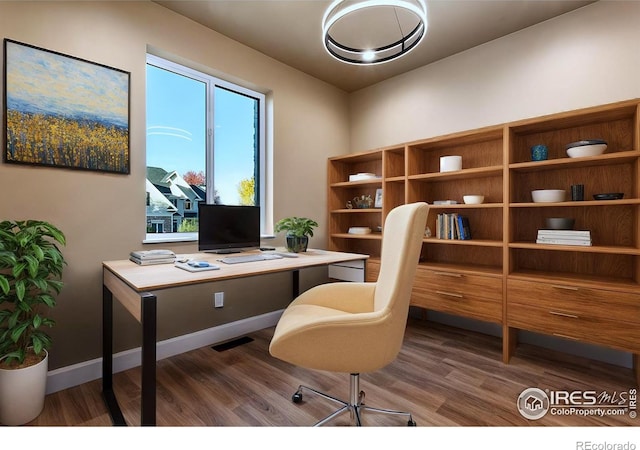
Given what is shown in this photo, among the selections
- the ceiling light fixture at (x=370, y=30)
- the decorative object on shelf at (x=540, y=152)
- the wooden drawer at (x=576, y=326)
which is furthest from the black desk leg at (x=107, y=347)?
the decorative object on shelf at (x=540, y=152)

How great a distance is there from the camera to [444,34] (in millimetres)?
2615

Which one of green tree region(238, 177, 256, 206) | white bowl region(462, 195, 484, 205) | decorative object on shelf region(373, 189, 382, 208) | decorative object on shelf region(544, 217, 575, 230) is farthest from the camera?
decorative object on shelf region(373, 189, 382, 208)

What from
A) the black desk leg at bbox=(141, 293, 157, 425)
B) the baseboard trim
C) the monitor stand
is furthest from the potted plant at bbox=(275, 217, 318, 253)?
the black desk leg at bbox=(141, 293, 157, 425)

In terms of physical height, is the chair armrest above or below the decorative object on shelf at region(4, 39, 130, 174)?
below

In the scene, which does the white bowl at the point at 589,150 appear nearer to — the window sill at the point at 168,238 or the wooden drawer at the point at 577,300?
the wooden drawer at the point at 577,300

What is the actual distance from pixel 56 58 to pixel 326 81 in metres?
2.42

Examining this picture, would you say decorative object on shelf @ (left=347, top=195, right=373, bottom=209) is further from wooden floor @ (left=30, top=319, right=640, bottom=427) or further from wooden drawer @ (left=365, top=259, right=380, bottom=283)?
wooden floor @ (left=30, top=319, right=640, bottom=427)

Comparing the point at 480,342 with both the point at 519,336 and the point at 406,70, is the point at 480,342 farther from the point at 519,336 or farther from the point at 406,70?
the point at 406,70

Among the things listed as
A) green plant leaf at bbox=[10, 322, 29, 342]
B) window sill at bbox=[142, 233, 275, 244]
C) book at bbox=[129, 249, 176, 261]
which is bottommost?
green plant leaf at bbox=[10, 322, 29, 342]

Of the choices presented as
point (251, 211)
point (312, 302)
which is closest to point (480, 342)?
point (312, 302)

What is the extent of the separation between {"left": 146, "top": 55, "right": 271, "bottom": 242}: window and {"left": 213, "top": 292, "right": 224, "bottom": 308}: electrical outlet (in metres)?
0.52

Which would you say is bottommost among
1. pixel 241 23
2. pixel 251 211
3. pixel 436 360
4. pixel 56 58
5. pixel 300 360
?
pixel 436 360

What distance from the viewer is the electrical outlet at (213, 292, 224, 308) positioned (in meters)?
2.63

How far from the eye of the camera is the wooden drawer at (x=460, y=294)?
2.31m
